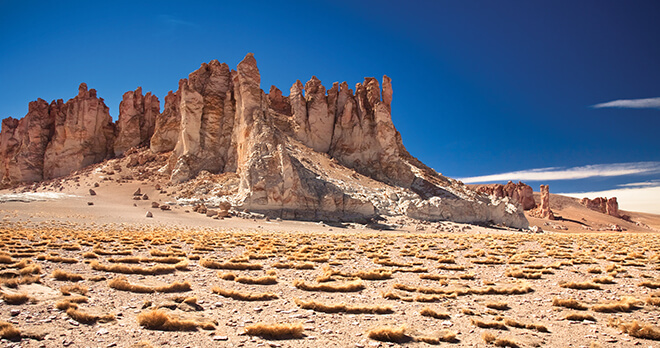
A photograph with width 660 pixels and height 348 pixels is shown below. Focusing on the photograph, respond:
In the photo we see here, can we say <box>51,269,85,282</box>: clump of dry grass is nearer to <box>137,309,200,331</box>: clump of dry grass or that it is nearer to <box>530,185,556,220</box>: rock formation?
<box>137,309,200,331</box>: clump of dry grass

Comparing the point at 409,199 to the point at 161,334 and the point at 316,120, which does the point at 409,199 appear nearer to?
the point at 316,120

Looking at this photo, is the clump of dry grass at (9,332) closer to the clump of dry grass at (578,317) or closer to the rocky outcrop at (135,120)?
the clump of dry grass at (578,317)

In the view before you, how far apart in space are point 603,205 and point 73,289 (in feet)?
571

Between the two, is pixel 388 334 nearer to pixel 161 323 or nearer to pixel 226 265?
pixel 161 323

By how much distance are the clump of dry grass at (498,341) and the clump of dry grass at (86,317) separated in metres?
6.64

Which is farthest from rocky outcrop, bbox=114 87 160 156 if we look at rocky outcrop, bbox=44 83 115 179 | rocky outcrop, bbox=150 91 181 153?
rocky outcrop, bbox=150 91 181 153

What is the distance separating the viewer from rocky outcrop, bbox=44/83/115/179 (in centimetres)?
7225

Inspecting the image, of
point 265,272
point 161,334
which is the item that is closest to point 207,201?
point 265,272

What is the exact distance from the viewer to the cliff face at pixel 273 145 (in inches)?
1743

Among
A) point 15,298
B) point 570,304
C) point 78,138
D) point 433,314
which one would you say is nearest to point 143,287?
point 15,298

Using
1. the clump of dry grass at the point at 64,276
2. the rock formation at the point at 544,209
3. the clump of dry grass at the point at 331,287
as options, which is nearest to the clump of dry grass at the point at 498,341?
the clump of dry grass at the point at 331,287

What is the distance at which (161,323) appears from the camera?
651 cm

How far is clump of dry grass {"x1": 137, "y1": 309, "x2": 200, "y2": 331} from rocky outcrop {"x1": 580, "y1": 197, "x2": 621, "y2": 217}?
549 feet

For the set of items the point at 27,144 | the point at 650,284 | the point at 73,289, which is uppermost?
the point at 27,144
